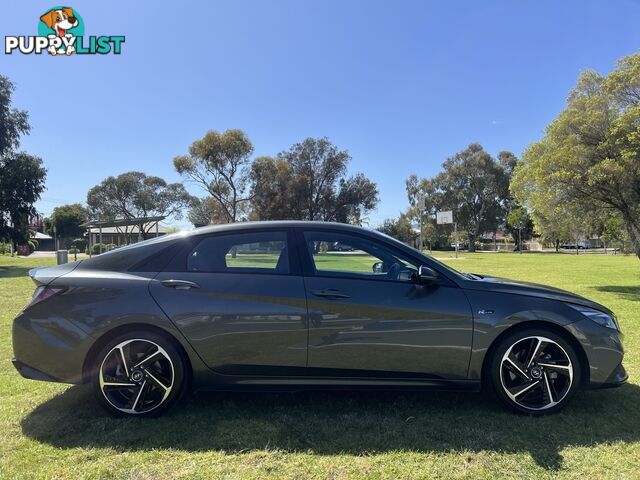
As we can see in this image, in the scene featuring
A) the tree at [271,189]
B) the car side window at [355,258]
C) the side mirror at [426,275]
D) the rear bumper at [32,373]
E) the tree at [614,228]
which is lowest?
the rear bumper at [32,373]

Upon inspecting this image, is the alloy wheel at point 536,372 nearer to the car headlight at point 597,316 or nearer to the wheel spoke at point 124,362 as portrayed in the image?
the car headlight at point 597,316

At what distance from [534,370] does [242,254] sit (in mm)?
2543

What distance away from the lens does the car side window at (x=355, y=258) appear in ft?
11.9

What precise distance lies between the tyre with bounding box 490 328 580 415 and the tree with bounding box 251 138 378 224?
43.4 metres

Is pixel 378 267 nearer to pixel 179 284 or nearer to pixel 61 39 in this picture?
pixel 179 284

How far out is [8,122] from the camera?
28125 mm

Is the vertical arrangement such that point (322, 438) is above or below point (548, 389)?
below

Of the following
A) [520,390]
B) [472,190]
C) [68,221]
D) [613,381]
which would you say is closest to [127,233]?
[68,221]

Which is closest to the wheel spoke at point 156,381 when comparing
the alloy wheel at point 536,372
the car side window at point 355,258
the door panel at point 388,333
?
the door panel at point 388,333

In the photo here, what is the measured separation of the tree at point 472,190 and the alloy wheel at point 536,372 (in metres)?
68.1

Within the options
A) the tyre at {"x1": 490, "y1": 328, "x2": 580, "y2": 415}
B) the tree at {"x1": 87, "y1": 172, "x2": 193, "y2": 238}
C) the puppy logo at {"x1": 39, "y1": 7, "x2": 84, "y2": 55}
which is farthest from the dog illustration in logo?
the tree at {"x1": 87, "y1": 172, "x2": 193, "y2": 238}

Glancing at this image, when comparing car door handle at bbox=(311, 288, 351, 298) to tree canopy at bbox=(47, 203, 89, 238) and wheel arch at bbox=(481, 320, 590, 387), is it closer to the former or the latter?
wheel arch at bbox=(481, 320, 590, 387)

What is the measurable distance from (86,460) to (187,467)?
70cm

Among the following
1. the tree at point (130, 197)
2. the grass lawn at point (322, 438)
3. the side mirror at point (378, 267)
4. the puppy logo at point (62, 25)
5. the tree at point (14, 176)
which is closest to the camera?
the grass lawn at point (322, 438)
